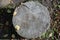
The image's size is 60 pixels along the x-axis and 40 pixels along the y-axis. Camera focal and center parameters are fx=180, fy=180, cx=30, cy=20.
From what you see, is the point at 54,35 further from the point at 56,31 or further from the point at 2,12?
the point at 2,12

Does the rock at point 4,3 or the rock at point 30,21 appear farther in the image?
the rock at point 4,3

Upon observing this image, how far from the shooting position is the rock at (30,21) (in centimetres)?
295

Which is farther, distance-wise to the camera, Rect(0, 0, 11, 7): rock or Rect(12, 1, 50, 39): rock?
Rect(0, 0, 11, 7): rock

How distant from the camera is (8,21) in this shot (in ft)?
11.4

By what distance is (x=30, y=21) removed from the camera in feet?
9.74

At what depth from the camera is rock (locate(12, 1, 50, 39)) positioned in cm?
295

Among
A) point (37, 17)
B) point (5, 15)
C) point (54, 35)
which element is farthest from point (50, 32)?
point (5, 15)

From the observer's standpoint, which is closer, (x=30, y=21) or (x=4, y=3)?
(x=30, y=21)

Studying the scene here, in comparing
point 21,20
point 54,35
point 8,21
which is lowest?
point 54,35

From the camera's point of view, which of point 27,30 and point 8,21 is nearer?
point 27,30

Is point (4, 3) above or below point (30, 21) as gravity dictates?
above

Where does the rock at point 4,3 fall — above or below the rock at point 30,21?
above

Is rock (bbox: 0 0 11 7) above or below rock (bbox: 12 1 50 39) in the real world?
above

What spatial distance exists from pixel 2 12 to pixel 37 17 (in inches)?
33.4
